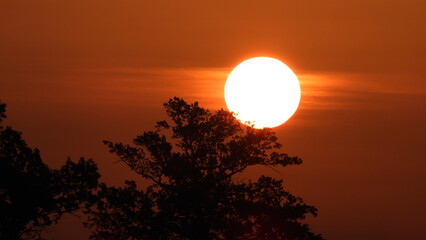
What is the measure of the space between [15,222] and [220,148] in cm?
1237

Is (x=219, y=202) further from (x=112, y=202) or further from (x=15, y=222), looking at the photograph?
(x=15, y=222)

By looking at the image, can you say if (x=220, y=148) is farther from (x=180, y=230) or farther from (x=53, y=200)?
(x=53, y=200)

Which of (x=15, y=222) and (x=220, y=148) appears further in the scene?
(x=220, y=148)

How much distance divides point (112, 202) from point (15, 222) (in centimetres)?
745

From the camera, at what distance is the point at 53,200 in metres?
55.3

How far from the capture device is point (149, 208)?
60.6 meters

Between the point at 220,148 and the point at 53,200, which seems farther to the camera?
the point at 220,148

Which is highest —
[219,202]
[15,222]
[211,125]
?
[211,125]

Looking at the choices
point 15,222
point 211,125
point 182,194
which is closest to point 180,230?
point 182,194

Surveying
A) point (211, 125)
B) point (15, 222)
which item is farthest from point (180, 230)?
point (15, 222)

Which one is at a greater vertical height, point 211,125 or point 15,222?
point 211,125

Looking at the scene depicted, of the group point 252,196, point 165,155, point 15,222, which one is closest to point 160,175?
point 165,155

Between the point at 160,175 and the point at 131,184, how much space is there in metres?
1.79

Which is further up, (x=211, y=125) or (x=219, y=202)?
(x=211, y=125)
